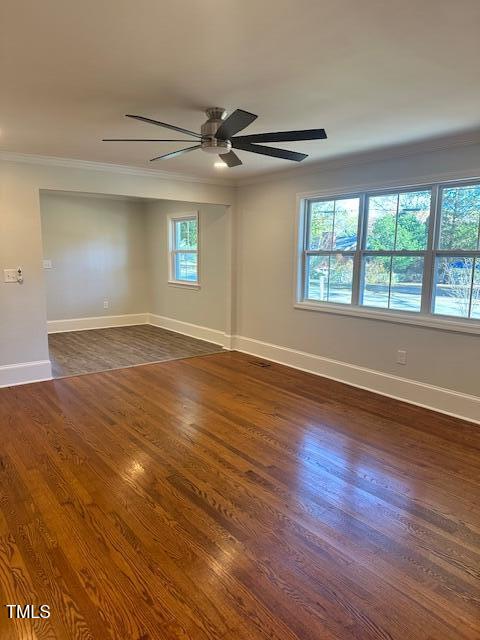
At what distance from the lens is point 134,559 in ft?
6.50

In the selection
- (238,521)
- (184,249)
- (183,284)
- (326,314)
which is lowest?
(238,521)

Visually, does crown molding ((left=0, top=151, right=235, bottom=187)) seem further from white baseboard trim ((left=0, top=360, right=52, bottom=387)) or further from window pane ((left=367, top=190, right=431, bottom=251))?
window pane ((left=367, top=190, right=431, bottom=251))

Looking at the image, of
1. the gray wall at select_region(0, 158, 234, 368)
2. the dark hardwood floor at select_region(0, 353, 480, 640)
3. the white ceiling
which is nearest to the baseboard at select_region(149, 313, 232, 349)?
the dark hardwood floor at select_region(0, 353, 480, 640)

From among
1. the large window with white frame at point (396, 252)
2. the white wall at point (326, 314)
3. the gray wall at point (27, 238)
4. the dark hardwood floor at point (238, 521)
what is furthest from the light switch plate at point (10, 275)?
the large window with white frame at point (396, 252)

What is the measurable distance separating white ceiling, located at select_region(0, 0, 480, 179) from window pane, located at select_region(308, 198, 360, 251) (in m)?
1.13

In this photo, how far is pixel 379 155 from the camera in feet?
13.5

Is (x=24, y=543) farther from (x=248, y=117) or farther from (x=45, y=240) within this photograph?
(x=45, y=240)

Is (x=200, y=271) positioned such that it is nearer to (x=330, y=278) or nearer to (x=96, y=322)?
(x=96, y=322)

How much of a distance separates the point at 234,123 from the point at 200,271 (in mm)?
4338

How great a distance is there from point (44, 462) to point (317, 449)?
1.95 m

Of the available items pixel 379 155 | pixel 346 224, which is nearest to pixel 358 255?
pixel 346 224

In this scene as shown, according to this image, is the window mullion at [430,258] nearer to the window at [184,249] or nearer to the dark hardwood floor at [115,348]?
the dark hardwood floor at [115,348]

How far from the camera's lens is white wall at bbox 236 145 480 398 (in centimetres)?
374

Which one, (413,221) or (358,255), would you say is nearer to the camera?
(413,221)
